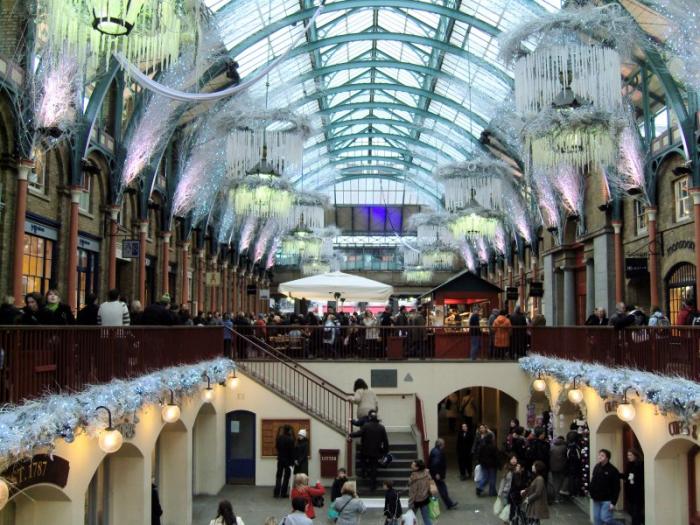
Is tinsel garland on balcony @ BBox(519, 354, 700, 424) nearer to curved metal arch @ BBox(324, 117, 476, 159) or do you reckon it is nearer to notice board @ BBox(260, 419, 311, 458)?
notice board @ BBox(260, 419, 311, 458)

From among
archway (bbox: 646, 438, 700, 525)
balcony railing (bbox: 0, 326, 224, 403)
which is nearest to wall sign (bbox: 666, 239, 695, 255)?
archway (bbox: 646, 438, 700, 525)

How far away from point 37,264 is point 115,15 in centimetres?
1223

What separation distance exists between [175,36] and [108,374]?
15.2 feet

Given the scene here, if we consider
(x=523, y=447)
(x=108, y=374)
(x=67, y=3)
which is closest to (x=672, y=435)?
(x=523, y=447)

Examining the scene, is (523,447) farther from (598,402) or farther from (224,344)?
(224,344)

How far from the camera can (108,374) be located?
34.5ft

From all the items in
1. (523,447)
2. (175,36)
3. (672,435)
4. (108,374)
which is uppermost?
(175,36)

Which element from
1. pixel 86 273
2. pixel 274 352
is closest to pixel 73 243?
pixel 86 273

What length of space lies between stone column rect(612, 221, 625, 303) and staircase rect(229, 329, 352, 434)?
11.0m

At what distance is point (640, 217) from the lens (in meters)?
25.0

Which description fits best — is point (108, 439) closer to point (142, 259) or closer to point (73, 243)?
point (73, 243)

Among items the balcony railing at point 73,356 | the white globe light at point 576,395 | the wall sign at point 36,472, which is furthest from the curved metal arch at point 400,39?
the wall sign at point 36,472

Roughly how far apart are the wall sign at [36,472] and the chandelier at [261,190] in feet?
42.5

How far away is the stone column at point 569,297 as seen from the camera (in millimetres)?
32219
